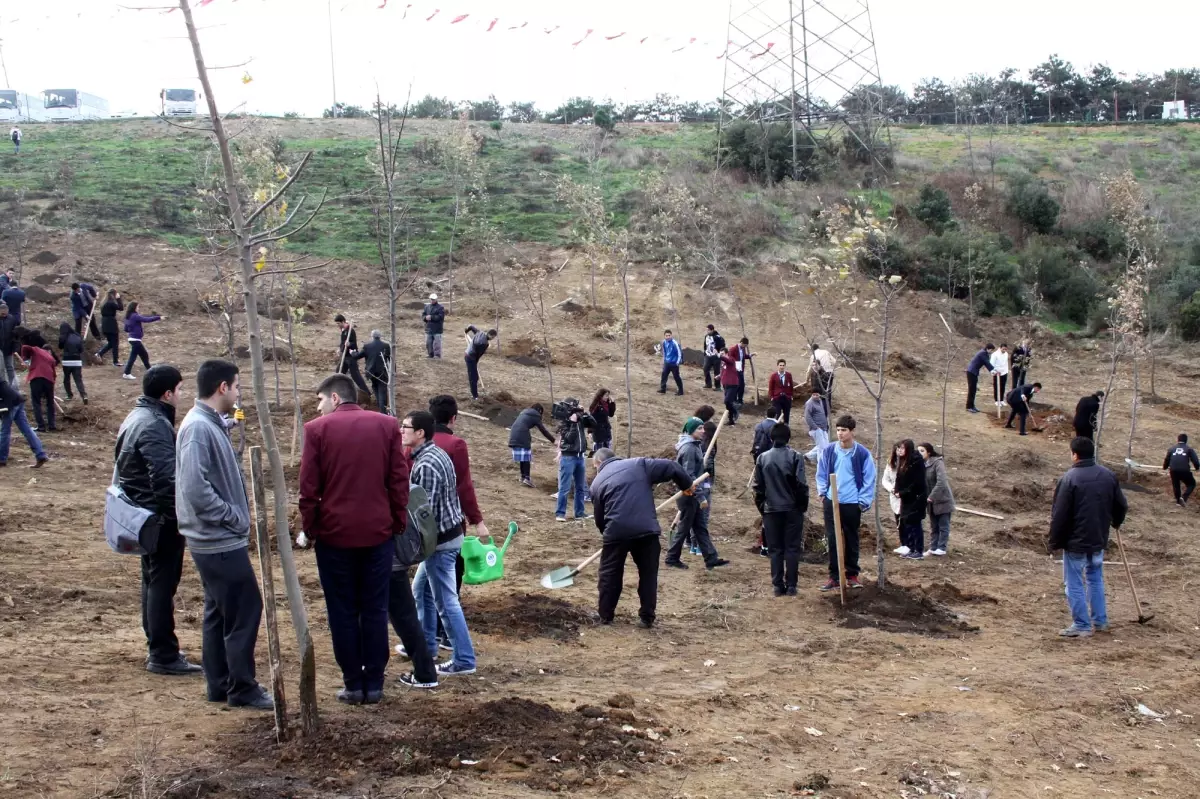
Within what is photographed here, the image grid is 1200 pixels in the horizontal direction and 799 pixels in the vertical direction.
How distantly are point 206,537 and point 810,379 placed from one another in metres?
19.6

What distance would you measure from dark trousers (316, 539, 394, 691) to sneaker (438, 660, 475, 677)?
0.94 metres

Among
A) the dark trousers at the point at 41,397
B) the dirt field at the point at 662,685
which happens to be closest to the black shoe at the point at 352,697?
the dirt field at the point at 662,685

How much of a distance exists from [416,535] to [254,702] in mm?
1256

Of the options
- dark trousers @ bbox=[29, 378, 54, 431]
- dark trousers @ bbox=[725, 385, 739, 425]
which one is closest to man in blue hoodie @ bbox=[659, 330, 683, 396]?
dark trousers @ bbox=[725, 385, 739, 425]

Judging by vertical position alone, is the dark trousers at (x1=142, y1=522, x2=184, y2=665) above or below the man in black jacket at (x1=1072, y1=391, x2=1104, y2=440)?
above

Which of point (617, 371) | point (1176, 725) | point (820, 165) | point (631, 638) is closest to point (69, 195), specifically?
point (617, 371)

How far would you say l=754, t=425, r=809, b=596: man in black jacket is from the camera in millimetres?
10336

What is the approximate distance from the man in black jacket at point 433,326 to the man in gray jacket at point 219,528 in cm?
1737

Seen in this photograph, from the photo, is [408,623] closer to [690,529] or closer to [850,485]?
[850,485]

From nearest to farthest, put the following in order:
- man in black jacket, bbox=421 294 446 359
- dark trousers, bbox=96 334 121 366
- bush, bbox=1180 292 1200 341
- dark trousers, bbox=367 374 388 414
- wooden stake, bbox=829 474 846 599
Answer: wooden stake, bbox=829 474 846 599
dark trousers, bbox=367 374 388 414
dark trousers, bbox=96 334 121 366
man in black jacket, bbox=421 294 446 359
bush, bbox=1180 292 1200 341

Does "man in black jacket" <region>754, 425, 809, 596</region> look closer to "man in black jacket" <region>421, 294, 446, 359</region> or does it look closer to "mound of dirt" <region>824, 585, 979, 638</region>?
"mound of dirt" <region>824, 585, 979, 638</region>

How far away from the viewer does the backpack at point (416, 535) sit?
6.08 metres

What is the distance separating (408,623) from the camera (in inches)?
245

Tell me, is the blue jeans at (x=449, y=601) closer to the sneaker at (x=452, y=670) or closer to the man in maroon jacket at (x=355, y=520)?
the sneaker at (x=452, y=670)
